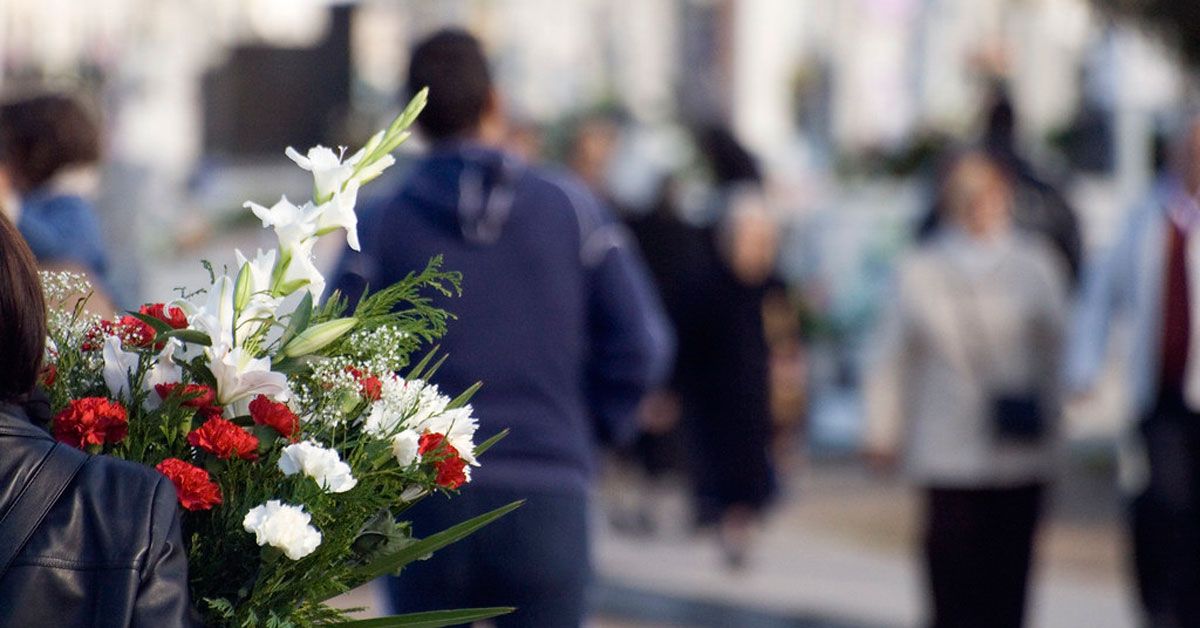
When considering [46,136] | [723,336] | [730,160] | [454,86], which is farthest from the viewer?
[730,160]

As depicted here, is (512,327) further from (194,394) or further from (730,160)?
(730,160)

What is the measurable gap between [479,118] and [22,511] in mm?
2493

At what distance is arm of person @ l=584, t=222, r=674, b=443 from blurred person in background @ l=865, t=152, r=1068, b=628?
2.41 metres

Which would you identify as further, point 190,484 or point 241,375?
point 241,375

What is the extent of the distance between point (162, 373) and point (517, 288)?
6.13 ft

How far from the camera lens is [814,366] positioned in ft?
49.2

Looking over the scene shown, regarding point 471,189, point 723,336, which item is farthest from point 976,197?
point 723,336

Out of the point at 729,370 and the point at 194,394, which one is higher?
the point at 194,394

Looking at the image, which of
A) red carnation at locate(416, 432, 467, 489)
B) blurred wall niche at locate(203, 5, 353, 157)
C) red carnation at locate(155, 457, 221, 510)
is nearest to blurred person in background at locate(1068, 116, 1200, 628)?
red carnation at locate(416, 432, 467, 489)

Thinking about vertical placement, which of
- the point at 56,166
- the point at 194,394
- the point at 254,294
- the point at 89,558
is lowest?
the point at 56,166

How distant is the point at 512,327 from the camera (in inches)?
179

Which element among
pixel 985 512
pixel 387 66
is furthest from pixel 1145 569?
pixel 387 66

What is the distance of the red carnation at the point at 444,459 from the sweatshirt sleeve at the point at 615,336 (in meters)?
1.91

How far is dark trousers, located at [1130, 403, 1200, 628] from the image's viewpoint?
685 cm
